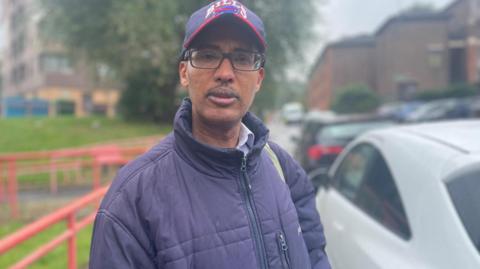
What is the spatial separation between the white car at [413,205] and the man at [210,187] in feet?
2.12

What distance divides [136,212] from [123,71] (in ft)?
54.7

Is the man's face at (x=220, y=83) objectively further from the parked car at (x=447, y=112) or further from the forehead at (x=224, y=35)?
the parked car at (x=447, y=112)

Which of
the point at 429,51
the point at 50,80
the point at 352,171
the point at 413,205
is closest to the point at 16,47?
the point at 50,80

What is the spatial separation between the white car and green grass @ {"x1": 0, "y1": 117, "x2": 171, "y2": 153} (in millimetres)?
13503

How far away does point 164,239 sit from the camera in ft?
4.55

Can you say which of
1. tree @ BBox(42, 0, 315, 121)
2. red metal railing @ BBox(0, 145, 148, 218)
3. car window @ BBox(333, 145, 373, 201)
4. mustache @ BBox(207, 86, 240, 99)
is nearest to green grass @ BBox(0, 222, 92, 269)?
red metal railing @ BBox(0, 145, 148, 218)

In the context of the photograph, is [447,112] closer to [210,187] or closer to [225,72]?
[225,72]

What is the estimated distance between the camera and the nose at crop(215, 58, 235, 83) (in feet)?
5.17

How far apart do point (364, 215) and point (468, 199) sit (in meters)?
0.92

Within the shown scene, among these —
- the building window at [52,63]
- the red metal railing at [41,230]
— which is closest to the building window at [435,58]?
the building window at [52,63]

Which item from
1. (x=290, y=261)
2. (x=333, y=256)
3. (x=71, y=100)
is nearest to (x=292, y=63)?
(x=333, y=256)

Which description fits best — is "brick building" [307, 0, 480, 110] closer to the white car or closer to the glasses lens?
the white car

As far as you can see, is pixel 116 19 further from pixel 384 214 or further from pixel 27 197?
pixel 384 214

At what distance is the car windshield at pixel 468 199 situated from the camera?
6.20 ft
